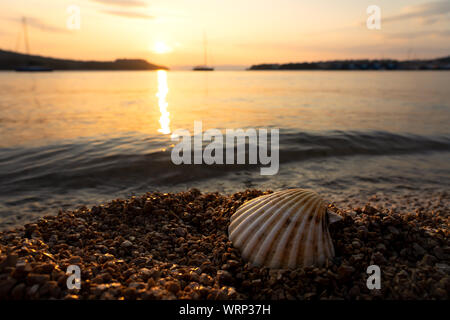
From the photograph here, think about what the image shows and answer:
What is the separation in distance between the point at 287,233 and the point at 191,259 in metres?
1.28

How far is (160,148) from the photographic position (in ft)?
33.2

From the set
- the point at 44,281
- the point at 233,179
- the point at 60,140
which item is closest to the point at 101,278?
the point at 44,281

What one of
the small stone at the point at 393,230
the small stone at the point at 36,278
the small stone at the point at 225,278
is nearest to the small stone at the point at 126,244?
the small stone at the point at 36,278

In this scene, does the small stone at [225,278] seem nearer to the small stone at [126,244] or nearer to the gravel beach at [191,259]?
the gravel beach at [191,259]

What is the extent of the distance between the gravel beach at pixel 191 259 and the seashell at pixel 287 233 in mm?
139

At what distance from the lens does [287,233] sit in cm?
319

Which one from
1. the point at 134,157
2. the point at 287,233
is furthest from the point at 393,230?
the point at 134,157

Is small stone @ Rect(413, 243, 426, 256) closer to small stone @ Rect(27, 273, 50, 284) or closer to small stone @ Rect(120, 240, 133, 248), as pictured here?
small stone @ Rect(120, 240, 133, 248)

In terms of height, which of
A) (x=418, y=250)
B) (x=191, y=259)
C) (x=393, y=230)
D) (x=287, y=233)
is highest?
(x=287, y=233)

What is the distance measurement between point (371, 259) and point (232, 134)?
9.72 metres

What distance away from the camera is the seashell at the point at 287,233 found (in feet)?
10.2

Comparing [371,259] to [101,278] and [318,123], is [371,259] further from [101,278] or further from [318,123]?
[318,123]

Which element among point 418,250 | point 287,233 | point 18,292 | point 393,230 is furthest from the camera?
point 393,230

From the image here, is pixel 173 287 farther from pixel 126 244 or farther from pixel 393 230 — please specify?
pixel 393 230
